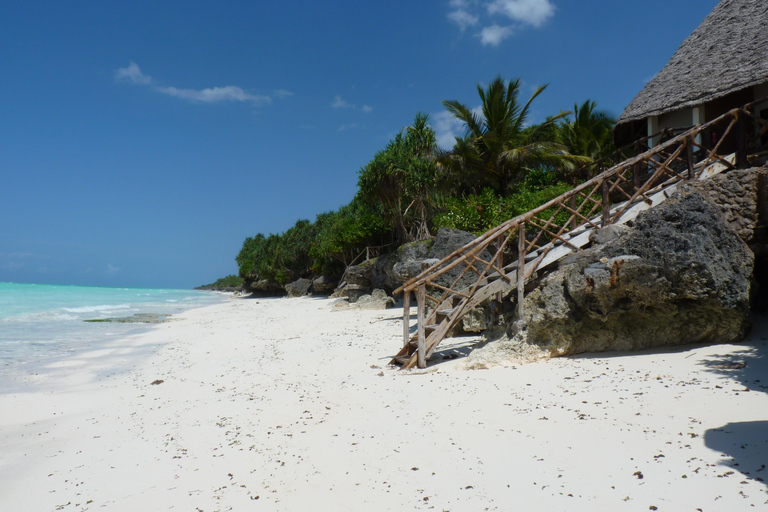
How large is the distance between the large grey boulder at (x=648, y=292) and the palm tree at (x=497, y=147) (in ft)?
42.8

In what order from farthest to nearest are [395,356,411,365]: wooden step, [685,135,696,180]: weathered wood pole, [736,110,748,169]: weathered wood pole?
[736,110,748,169]: weathered wood pole < [685,135,696,180]: weathered wood pole < [395,356,411,365]: wooden step

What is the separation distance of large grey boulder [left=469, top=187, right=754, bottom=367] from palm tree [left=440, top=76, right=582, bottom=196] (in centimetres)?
1304

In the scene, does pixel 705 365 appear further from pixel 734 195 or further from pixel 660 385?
pixel 734 195

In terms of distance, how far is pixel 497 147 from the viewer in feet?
67.8

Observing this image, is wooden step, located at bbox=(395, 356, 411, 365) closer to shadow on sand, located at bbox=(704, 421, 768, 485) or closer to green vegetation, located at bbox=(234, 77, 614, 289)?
shadow on sand, located at bbox=(704, 421, 768, 485)

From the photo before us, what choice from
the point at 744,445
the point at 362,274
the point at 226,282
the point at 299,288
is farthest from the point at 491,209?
the point at 226,282

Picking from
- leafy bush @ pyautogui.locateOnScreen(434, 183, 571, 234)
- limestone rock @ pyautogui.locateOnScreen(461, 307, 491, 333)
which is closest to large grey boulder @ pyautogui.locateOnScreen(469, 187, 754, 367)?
limestone rock @ pyautogui.locateOnScreen(461, 307, 491, 333)

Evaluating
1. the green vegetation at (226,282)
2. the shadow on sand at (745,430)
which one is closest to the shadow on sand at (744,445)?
the shadow on sand at (745,430)

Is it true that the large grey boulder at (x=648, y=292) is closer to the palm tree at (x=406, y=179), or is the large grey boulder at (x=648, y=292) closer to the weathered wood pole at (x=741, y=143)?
the weathered wood pole at (x=741, y=143)

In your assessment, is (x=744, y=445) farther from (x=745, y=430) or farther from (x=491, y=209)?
(x=491, y=209)

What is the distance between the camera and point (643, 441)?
4.36 m

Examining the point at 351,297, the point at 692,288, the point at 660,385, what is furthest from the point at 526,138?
the point at 660,385

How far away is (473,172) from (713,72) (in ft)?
34.3

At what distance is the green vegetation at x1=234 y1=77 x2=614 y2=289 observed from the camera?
1736 centimetres
